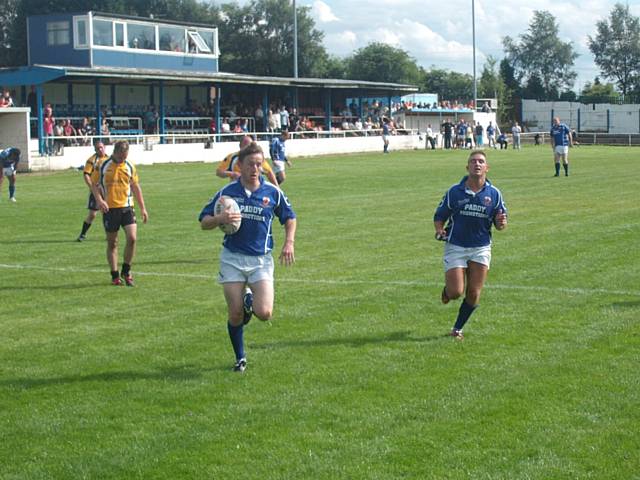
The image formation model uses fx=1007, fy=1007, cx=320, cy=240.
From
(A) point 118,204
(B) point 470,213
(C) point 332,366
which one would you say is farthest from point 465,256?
(A) point 118,204

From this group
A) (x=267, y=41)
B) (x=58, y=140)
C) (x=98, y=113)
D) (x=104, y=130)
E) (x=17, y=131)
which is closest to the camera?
(x=17, y=131)

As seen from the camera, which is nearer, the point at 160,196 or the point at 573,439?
the point at 573,439

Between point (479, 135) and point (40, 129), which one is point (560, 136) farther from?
point (479, 135)

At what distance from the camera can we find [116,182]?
513 inches

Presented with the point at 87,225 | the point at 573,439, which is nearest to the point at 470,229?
the point at 573,439

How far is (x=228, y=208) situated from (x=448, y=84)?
9787cm

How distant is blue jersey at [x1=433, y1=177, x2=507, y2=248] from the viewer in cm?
956

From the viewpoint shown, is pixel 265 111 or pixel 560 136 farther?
pixel 265 111

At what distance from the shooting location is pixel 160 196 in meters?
26.3

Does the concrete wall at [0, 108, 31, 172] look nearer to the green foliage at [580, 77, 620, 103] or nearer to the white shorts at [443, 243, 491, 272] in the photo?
the white shorts at [443, 243, 491, 272]

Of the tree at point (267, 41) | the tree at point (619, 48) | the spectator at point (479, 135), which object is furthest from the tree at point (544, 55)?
the spectator at point (479, 135)

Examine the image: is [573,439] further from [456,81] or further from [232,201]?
[456,81]

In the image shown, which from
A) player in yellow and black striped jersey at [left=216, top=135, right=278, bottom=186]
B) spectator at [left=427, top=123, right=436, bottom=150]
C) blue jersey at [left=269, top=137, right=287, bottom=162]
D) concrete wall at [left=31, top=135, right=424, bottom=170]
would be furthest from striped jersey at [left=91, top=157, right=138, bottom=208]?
spectator at [left=427, top=123, right=436, bottom=150]

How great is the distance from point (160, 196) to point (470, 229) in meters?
17.6
